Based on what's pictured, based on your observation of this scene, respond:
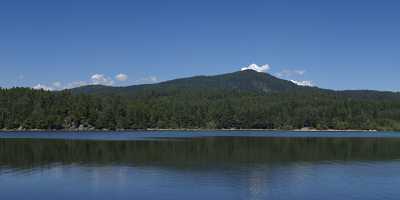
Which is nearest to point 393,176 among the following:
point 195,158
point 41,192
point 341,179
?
point 341,179

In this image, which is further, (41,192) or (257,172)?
A: (257,172)

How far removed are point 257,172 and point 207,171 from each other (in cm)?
579

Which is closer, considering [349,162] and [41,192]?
[41,192]

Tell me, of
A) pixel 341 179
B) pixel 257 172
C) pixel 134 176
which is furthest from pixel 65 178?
pixel 341 179

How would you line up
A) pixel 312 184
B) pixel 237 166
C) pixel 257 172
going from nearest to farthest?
pixel 312 184, pixel 257 172, pixel 237 166

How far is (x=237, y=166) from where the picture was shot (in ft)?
243

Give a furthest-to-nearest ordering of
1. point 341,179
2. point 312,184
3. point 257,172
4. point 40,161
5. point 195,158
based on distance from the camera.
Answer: point 195,158
point 40,161
point 257,172
point 341,179
point 312,184

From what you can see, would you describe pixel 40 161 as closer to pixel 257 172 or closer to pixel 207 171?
pixel 207 171

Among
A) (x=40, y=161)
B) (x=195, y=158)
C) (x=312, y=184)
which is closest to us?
(x=312, y=184)

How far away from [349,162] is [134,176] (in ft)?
117

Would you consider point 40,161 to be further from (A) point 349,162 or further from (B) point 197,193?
(A) point 349,162

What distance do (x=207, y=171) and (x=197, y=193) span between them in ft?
57.7

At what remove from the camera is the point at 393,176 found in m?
64.6

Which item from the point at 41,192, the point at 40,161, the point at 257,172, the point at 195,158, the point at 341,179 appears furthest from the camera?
the point at 195,158
